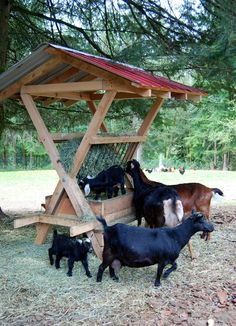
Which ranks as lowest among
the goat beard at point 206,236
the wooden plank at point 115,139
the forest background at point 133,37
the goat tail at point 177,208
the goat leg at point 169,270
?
the goat beard at point 206,236

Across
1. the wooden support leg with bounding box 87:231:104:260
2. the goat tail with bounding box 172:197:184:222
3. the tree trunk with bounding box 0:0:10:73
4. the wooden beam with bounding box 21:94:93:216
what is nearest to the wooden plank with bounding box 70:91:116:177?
the wooden beam with bounding box 21:94:93:216

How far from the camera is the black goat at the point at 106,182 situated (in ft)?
17.2

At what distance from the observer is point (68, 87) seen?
15.9 feet

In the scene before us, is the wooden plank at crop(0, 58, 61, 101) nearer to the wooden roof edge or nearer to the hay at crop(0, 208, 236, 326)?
the wooden roof edge

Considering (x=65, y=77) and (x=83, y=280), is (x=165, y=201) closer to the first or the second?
(x=83, y=280)

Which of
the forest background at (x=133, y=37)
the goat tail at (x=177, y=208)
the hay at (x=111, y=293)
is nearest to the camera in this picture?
the hay at (x=111, y=293)

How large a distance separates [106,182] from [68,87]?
138 cm

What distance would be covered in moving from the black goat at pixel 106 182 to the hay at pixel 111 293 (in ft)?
2.97

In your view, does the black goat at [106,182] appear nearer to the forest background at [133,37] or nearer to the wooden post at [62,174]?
the wooden post at [62,174]

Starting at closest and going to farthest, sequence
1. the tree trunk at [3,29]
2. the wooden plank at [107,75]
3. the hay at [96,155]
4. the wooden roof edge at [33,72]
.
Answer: the wooden plank at [107,75] → the wooden roof edge at [33,72] → the hay at [96,155] → the tree trunk at [3,29]

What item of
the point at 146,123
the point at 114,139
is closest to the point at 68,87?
the point at 114,139

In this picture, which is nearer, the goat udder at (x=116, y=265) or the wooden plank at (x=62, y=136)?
the goat udder at (x=116, y=265)

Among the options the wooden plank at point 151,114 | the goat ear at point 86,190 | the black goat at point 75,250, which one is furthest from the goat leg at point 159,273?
the wooden plank at point 151,114

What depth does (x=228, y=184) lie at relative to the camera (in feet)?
46.2
